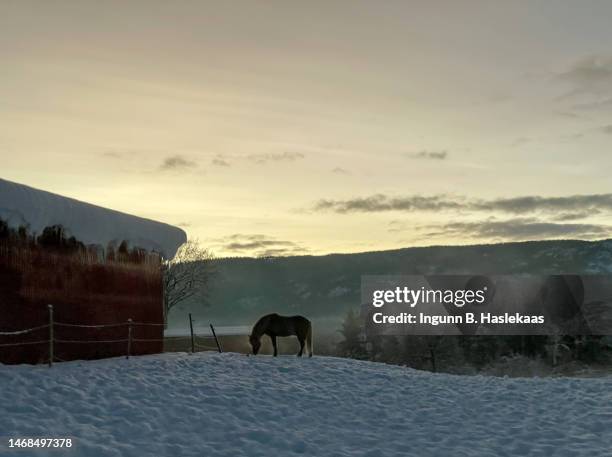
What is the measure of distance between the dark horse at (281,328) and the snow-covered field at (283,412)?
427 centimetres

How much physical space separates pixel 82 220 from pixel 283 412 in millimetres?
8444

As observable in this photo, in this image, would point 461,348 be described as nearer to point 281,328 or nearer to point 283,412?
point 281,328

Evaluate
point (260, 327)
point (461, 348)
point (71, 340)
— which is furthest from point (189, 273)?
point (461, 348)

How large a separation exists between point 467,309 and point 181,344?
41607 mm

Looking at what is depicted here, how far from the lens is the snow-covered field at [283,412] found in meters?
12.5

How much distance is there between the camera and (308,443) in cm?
1305

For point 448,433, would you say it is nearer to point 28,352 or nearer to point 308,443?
point 308,443

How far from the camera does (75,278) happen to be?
766 inches

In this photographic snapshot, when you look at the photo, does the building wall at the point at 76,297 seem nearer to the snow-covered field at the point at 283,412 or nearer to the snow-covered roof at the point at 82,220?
the snow-covered roof at the point at 82,220

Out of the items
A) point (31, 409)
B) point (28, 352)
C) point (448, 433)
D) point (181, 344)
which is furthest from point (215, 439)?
point (181, 344)

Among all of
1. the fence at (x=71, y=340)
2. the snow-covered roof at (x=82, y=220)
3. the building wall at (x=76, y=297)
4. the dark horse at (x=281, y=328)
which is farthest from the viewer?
the dark horse at (x=281, y=328)

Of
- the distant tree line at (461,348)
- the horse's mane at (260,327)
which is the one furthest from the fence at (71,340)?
the distant tree line at (461,348)

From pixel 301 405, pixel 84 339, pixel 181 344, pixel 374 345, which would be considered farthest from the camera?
pixel 374 345

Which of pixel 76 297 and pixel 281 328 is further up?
pixel 76 297
